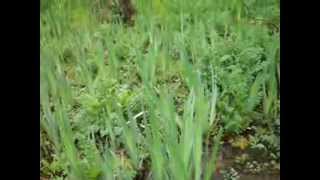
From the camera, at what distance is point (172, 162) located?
140 cm

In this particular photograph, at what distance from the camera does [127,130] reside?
4.84 ft

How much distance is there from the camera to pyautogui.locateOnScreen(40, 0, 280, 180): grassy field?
4.75 feet

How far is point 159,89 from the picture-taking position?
150 centimetres

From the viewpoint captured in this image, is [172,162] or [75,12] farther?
[75,12]

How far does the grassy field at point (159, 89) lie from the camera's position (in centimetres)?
145

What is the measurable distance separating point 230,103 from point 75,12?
0.62 metres
